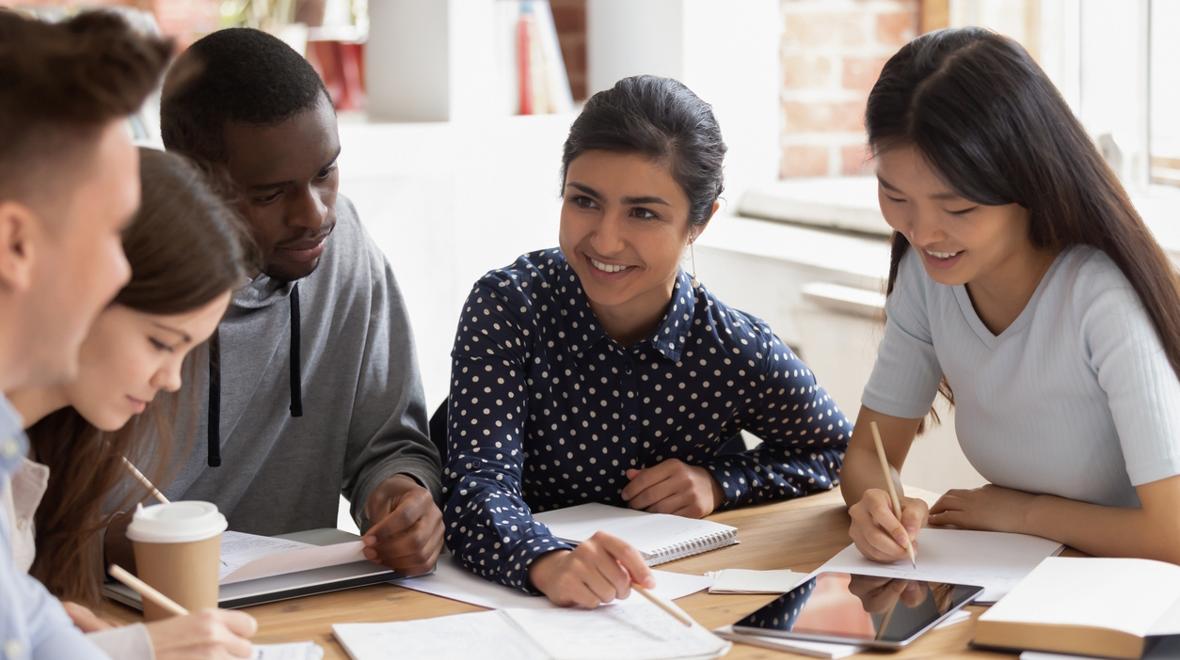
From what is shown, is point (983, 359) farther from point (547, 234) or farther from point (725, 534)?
point (547, 234)

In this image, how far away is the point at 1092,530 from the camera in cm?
156

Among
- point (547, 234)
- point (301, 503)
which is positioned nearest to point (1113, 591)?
point (301, 503)

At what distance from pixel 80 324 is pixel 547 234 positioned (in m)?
2.19

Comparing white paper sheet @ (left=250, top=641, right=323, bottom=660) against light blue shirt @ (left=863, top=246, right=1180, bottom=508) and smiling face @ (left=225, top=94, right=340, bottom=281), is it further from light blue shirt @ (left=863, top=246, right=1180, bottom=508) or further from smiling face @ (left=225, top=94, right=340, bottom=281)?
light blue shirt @ (left=863, top=246, right=1180, bottom=508)

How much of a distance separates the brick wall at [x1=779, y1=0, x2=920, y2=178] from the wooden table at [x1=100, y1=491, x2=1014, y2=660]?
176cm

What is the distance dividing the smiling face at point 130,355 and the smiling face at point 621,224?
63 centimetres

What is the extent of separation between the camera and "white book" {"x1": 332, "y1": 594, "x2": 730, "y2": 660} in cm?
129

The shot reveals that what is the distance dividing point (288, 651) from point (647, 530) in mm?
510

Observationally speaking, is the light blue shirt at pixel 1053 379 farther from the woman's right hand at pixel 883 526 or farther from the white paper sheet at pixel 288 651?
the white paper sheet at pixel 288 651

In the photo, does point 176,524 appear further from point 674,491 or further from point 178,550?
point 674,491

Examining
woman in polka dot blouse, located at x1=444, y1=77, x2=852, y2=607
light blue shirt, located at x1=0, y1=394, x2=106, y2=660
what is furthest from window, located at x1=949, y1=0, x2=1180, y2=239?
light blue shirt, located at x1=0, y1=394, x2=106, y2=660

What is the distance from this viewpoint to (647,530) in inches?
65.7

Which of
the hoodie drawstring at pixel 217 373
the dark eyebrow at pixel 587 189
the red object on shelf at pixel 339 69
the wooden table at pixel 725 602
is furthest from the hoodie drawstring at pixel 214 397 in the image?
the red object on shelf at pixel 339 69

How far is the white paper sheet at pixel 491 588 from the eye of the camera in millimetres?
1474
